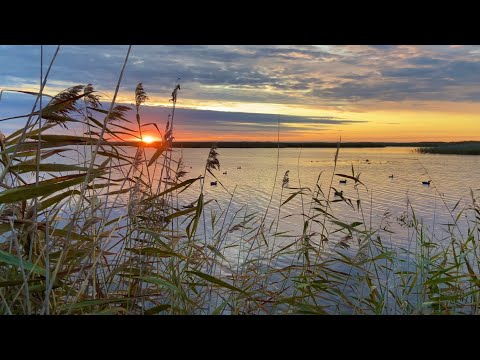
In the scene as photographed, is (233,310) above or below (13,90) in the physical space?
below
